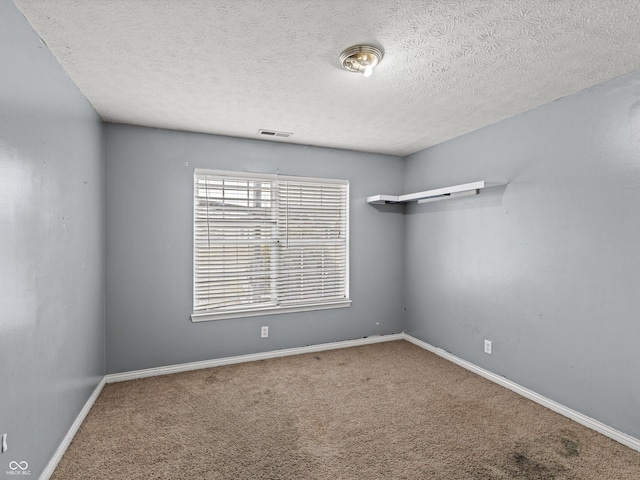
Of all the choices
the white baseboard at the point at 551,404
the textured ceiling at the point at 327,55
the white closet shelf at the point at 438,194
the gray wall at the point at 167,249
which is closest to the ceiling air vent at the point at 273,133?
the gray wall at the point at 167,249

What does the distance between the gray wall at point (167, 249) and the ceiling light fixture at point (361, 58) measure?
6.20 ft

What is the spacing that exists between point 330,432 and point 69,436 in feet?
5.58

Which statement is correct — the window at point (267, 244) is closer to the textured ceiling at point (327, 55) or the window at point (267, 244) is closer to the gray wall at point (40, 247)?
the textured ceiling at point (327, 55)

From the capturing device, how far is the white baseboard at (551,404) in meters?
2.27

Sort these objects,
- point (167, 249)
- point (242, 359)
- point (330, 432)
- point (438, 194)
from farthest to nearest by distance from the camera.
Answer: point (242, 359), point (438, 194), point (167, 249), point (330, 432)

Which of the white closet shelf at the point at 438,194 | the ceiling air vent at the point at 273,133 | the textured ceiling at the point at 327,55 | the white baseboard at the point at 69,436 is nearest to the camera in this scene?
the textured ceiling at the point at 327,55

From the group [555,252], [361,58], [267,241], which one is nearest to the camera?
[361,58]

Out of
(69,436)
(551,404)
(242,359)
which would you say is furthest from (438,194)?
(69,436)

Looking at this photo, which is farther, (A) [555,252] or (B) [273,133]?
(B) [273,133]

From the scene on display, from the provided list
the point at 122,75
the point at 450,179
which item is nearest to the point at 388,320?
the point at 450,179

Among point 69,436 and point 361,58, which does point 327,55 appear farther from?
point 69,436

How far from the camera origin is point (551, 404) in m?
2.71

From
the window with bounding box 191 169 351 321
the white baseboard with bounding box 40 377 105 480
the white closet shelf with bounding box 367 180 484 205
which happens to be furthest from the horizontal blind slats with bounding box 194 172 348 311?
the white baseboard with bounding box 40 377 105 480

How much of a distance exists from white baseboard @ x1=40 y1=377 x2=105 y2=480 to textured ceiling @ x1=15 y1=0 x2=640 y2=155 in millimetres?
2326
